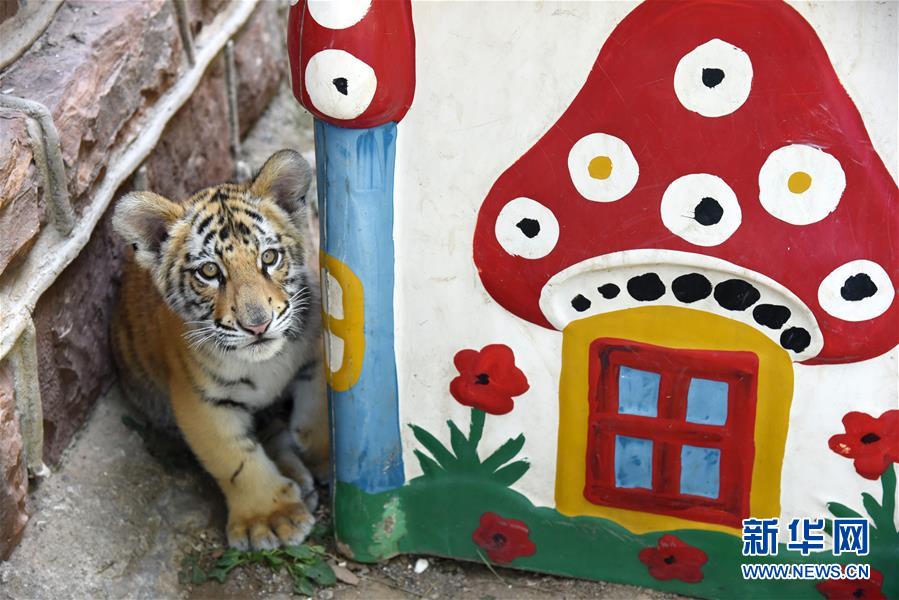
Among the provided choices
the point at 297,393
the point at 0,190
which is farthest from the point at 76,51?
the point at 297,393

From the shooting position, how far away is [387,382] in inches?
97.9

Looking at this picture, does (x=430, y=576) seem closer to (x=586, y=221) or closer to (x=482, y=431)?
(x=482, y=431)

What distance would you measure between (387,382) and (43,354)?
88 cm

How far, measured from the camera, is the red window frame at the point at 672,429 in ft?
7.55

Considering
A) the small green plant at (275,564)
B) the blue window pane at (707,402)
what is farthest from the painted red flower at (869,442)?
the small green plant at (275,564)

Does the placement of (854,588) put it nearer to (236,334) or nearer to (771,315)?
(771,315)

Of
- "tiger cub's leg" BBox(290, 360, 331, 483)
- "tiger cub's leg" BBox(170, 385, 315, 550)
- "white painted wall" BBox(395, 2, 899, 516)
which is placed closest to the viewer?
"white painted wall" BBox(395, 2, 899, 516)

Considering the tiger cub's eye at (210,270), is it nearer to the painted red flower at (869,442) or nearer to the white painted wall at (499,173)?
the white painted wall at (499,173)

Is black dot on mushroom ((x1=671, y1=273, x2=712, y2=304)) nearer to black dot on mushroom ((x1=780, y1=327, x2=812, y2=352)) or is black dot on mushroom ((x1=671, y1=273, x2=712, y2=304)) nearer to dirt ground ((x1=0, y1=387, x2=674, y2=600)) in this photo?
black dot on mushroom ((x1=780, y1=327, x2=812, y2=352))

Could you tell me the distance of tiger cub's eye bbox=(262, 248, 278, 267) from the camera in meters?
2.62

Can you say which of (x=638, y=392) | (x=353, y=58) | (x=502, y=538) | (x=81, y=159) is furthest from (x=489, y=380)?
(x=81, y=159)

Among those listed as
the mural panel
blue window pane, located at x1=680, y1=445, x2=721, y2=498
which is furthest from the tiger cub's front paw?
blue window pane, located at x1=680, y1=445, x2=721, y2=498

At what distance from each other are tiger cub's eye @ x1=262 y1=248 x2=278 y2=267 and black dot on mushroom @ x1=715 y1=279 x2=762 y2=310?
1069mm

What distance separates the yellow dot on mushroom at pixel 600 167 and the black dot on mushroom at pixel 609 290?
9.4 inches
